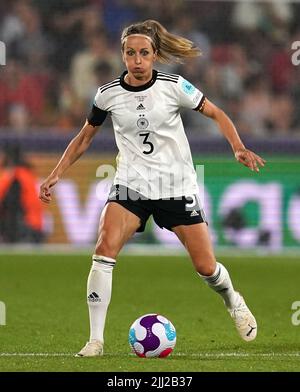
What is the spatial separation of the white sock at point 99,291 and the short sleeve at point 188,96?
116cm

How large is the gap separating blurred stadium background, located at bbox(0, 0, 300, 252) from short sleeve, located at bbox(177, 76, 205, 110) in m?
7.88

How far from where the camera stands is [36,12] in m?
17.5

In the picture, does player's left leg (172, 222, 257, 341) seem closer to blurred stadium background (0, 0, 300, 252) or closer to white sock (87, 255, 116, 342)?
white sock (87, 255, 116, 342)

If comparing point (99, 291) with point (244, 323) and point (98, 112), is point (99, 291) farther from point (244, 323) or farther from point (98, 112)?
point (98, 112)

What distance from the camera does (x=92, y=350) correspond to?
24.0 feet

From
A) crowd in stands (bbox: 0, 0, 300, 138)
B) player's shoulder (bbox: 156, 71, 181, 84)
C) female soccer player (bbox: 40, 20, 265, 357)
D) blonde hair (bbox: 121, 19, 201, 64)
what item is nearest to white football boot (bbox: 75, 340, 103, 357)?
female soccer player (bbox: 40, 20, 265, 357)

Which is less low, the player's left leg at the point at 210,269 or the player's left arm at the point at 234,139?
the player's left arm at the point at 234,139

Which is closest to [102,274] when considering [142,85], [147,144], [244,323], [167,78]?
[147,144]

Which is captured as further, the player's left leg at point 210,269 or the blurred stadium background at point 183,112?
the blurred stadium background at point 183,112

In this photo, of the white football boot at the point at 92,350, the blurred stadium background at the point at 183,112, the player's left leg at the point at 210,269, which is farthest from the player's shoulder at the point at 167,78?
the blurred stadium background at the point at 183,112

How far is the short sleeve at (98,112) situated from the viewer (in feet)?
25.5

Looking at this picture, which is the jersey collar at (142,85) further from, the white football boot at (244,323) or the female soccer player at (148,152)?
the white football boot at (244,323)

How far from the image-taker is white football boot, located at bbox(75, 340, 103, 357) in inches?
287
